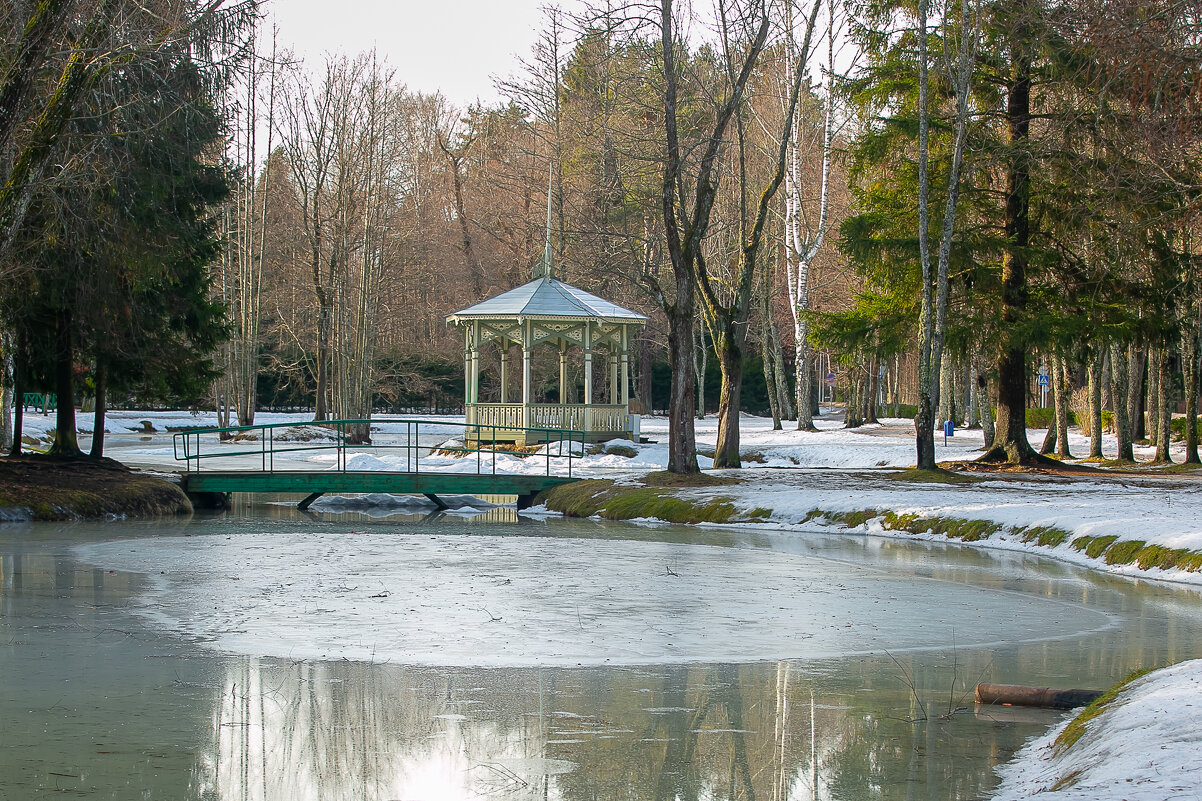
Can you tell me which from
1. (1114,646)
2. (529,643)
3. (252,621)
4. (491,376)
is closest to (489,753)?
(529,643)

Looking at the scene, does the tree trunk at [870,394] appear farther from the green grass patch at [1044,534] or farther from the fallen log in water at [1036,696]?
the fallen log in water at [1036,696]

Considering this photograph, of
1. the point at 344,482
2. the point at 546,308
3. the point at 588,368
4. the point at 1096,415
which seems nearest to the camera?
the point at 344,482

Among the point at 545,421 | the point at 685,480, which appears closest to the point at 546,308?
the point at 545,421

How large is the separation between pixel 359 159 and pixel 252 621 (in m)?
31.0

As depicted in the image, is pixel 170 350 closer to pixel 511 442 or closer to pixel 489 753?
pixel 511 442

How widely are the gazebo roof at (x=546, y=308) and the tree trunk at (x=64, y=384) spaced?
1077 cm

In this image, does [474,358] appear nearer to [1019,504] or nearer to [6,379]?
[6,379]

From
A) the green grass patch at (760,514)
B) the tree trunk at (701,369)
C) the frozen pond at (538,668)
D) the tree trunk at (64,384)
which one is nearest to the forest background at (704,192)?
the tree trunk at (64,384)

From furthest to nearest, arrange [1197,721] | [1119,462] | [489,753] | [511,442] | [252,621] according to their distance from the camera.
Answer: [511,442] → [1119,462] → [252,621] → [489,753] → [1197,721]

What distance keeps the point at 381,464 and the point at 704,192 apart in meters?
11.8

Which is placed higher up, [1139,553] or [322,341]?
[322,341]

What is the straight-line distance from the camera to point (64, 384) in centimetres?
2212

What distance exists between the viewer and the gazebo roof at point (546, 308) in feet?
99.5

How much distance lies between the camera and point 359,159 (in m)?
38.1
